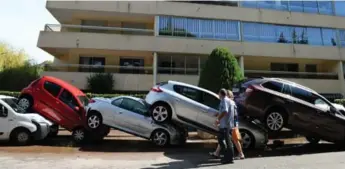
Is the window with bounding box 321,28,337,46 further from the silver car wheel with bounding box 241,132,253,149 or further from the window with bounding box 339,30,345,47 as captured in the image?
the silver car wheel with bounding box 241,132,253,149

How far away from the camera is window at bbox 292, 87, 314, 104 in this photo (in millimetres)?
11070

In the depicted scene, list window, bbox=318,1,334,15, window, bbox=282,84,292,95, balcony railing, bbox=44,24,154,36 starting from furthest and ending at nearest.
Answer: window, bbox=318,1,334,15 < balcony railing, bbox=44,24,154,36 < window, bbox=282,84,292,95

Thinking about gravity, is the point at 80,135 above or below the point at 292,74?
below

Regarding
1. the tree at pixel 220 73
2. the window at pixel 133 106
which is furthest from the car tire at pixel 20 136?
the tree at pixel 220 73

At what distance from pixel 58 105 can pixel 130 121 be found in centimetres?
279

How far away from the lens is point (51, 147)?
11164 mm

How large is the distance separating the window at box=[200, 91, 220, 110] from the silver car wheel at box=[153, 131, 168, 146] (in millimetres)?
1656

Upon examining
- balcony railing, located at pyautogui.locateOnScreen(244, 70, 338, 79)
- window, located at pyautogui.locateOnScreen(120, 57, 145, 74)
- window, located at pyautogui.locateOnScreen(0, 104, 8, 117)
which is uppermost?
window, located at pyautogui.locateOnScreen(120, 57, 145, 74)

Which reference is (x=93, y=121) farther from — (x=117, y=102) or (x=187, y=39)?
(x=187, y=39)

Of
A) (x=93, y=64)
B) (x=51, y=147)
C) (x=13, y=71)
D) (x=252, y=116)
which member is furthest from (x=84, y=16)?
(x=252, y=116)

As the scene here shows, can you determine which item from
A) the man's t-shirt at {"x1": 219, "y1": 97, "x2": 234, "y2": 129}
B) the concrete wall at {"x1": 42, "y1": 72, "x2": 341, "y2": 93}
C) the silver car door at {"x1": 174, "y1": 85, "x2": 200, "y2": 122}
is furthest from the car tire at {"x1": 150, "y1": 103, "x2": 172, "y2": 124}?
the concrete wall at {"x1": 42, "y1": 72, "x2": 341, "y2": 93}

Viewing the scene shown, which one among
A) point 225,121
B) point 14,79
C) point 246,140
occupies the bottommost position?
point 246,140

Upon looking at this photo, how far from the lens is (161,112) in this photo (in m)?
10.9

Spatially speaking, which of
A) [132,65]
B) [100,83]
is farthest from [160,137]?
[132,65]
